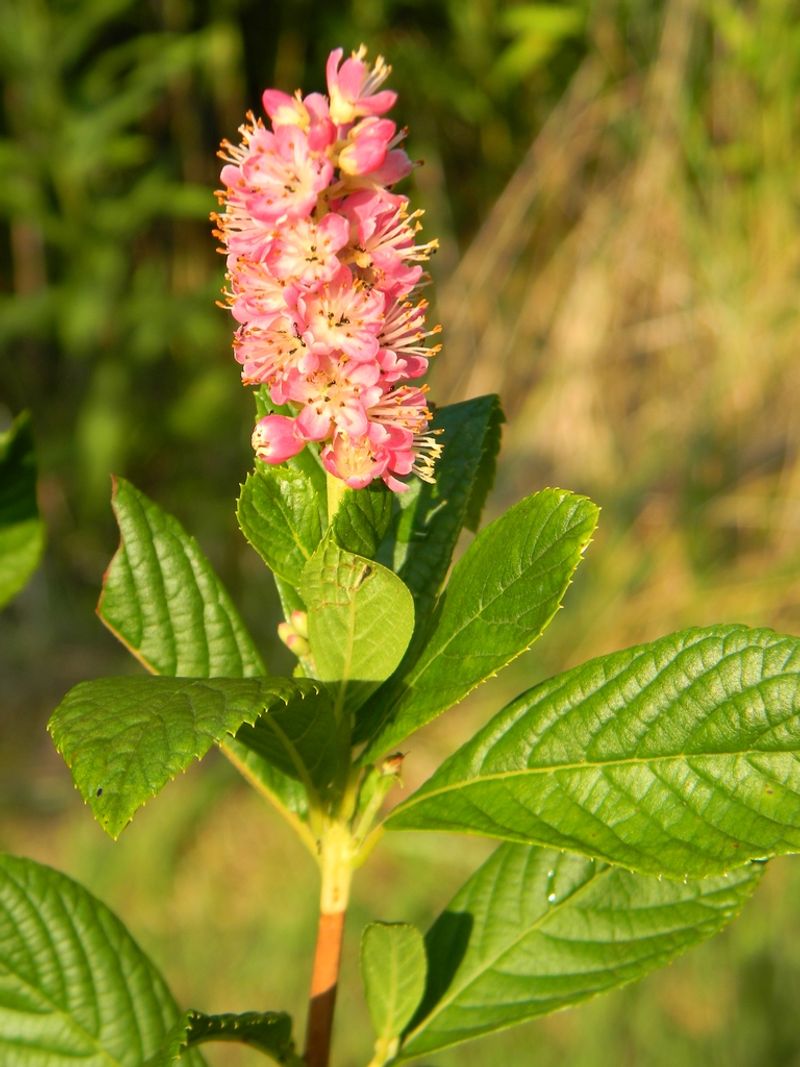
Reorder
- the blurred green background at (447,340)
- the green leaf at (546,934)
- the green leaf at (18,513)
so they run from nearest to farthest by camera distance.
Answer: the green leaf at (546,934), the green leaf at (18,513), the blurred green background at (447,340)

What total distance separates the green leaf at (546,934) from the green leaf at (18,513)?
459 millimetres

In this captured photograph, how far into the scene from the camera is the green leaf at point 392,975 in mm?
731

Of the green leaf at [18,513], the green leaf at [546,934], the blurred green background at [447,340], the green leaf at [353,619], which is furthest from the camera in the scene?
the blurred green background at [447,340]

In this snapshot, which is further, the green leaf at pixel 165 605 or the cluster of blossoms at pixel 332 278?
the green leaf at pixel 165 605

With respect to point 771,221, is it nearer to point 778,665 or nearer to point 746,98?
point 746,98

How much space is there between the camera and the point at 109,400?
3.62 meters

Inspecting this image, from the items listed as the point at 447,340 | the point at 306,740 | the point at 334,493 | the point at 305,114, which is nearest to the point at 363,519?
the point at 334,493

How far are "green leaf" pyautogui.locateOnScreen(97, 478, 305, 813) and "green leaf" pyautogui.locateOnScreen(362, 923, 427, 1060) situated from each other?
122mm

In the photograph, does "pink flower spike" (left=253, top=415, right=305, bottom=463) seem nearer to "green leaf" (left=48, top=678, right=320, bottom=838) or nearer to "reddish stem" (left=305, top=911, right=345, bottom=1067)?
"green leaf" (left=48, top=678, right=320, bottom=838)

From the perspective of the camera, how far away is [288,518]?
734 millimetres

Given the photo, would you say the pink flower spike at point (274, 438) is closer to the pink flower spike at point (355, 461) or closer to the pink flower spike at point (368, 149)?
the pink flower spike at point (355, 461)

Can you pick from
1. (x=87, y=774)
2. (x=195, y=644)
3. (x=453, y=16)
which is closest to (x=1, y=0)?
(x=453, y=16)

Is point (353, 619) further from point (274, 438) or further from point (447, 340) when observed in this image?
point (447, 340)

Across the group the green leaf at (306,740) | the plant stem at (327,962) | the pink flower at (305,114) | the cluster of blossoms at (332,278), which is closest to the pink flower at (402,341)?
the cluster of blossoms at (332,278)
